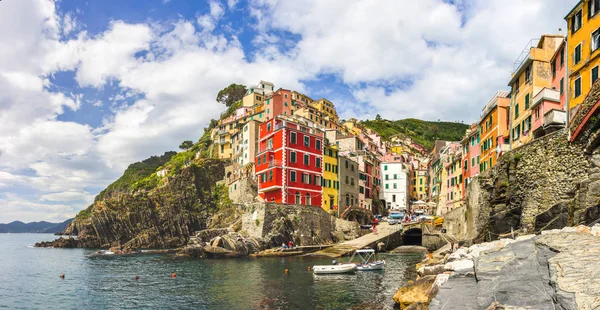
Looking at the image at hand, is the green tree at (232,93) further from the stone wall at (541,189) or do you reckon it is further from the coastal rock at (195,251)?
the stone wall at (541,189)

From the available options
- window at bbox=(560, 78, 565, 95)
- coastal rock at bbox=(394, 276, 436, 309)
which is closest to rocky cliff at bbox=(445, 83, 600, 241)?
window at bbox=(560, 78, 565, 95)

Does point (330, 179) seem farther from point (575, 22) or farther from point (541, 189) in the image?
point (575, 22)

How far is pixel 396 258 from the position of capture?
55.5 metres

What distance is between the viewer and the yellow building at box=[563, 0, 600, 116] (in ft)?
92.9

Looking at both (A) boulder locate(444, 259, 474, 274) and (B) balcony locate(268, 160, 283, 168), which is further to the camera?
(B) balcony locate(268, 160, 283, 168)

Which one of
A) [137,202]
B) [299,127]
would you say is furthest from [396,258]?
[137,202]

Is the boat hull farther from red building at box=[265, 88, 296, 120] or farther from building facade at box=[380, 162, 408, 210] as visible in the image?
red building at box=[265, 88, 296, 120]

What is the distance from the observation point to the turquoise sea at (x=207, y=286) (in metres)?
30.7

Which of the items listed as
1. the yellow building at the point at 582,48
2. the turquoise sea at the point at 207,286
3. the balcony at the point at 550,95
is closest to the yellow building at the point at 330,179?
the turquoise sea at the point at 207,286

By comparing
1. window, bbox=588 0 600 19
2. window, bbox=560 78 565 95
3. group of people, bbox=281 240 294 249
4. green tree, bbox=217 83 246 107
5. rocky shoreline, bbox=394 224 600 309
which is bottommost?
group of people, bbox=281 240 294 249

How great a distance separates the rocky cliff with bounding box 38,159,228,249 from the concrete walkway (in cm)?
3671

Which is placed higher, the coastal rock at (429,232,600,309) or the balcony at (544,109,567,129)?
the balcony at (544,109,567,129)

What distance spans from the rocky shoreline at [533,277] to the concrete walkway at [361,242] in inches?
1423

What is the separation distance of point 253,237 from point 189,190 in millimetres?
40995
